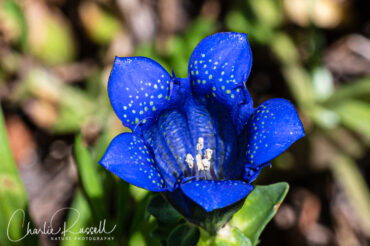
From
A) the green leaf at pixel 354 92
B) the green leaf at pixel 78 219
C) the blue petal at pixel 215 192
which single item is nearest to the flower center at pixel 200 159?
the blue petal at pixel 215 192

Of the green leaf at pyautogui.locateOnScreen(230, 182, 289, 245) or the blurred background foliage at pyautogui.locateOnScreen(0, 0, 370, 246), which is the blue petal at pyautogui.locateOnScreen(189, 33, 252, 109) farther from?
the blurred background foliage at pyautogui.locateOnScreen(0, 0, 370, 246)

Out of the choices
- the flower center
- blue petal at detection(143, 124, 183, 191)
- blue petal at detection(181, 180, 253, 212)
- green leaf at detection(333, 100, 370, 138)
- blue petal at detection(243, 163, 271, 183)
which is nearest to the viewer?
blue petal at detection(181, 180, 253, 212)

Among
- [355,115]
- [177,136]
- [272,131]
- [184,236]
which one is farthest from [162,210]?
[355,115]

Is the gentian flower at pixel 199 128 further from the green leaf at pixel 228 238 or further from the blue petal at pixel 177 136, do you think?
the green leaf at pixel 228 238

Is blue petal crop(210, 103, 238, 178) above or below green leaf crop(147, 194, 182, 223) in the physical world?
above

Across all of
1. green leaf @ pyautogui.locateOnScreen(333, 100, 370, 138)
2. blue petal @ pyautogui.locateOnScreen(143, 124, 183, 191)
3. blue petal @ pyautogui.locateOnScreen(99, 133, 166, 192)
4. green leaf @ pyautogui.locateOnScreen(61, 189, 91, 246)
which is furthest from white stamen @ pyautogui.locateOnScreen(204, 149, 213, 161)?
green leaf @ pyautogui.locateOnScreen(333, 100, 370, 138)

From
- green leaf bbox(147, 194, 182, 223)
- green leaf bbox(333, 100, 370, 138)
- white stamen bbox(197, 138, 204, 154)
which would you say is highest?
white stamen bbox(197, 138, 204, 154)

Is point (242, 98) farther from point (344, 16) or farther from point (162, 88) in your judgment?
point (344, 16)
